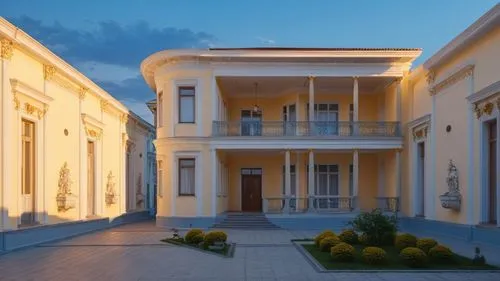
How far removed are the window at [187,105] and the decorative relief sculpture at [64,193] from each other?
6938mm

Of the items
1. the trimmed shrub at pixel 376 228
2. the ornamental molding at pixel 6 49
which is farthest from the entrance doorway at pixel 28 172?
the trimmed shrub at pixel 376 228

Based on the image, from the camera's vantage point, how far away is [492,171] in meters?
17.6

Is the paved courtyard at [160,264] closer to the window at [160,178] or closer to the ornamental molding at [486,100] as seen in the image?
the ornamental molding at [486,100]

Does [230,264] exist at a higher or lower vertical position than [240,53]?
lower

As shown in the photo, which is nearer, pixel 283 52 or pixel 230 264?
pixel 230 264

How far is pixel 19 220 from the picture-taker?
643 inches

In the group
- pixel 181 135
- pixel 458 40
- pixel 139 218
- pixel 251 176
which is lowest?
pixel 139 218

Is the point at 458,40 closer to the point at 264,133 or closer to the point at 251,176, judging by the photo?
the point at 264,133

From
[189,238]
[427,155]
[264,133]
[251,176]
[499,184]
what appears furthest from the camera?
[251,176]

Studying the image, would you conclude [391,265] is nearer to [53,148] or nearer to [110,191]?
[53,148]

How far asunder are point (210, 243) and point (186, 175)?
10.1m

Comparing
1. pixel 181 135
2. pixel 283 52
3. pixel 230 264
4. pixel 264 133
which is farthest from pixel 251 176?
pixel 230 264

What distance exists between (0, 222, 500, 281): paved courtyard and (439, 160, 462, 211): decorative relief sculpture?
6.04 m

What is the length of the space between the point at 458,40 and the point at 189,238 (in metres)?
11.2
